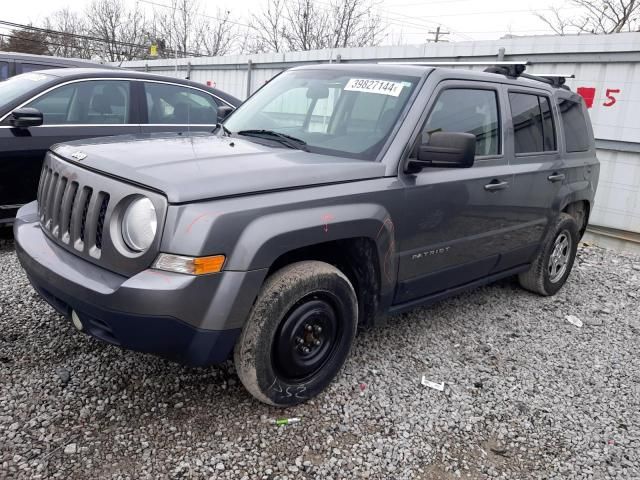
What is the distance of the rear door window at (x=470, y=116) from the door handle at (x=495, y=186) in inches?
8.5

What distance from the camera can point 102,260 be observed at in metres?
2.39

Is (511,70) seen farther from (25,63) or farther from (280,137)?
(25,63)

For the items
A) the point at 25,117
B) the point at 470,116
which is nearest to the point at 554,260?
the point at 470,116

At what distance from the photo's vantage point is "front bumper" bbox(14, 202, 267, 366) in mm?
2223

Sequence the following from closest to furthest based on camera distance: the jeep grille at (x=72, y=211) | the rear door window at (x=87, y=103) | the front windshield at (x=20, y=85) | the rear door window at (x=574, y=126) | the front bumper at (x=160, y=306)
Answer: the front bumper at (x=160, y=306)
the jeep grille at (x=72, y=211)
the rear door window at (x=574, y=126)
the front windshield at (x=20, y=85)
the rear door window at (x=87, y=103)

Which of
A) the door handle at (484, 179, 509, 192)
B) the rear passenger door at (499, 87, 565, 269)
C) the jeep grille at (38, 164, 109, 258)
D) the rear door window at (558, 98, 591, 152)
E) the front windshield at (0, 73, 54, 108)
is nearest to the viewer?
the jeep grille at (38, 164, 109, 258)

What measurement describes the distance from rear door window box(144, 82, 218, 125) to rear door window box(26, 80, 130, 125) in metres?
0.27

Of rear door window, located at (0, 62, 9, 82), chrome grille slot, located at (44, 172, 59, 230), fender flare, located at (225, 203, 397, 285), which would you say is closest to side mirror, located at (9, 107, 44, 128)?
chrome grille slot, located at (44, 172, 59, 230)

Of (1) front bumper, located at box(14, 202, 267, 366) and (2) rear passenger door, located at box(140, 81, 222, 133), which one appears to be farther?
(2) rear passenger door, located at box(140, 81, 222, 133)

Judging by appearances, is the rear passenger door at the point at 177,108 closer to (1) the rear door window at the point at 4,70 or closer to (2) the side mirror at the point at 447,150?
(1) the rear door window at the point at 4,70

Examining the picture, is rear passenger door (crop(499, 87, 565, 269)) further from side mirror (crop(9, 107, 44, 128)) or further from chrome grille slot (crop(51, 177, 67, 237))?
side mirror (crop(9, 107, 44, 128))

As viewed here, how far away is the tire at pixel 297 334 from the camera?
254 centimetres

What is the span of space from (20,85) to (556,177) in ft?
16.4

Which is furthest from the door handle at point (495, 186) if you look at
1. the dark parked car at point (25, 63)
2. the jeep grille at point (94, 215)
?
the dark parked car at point (25, 63)
